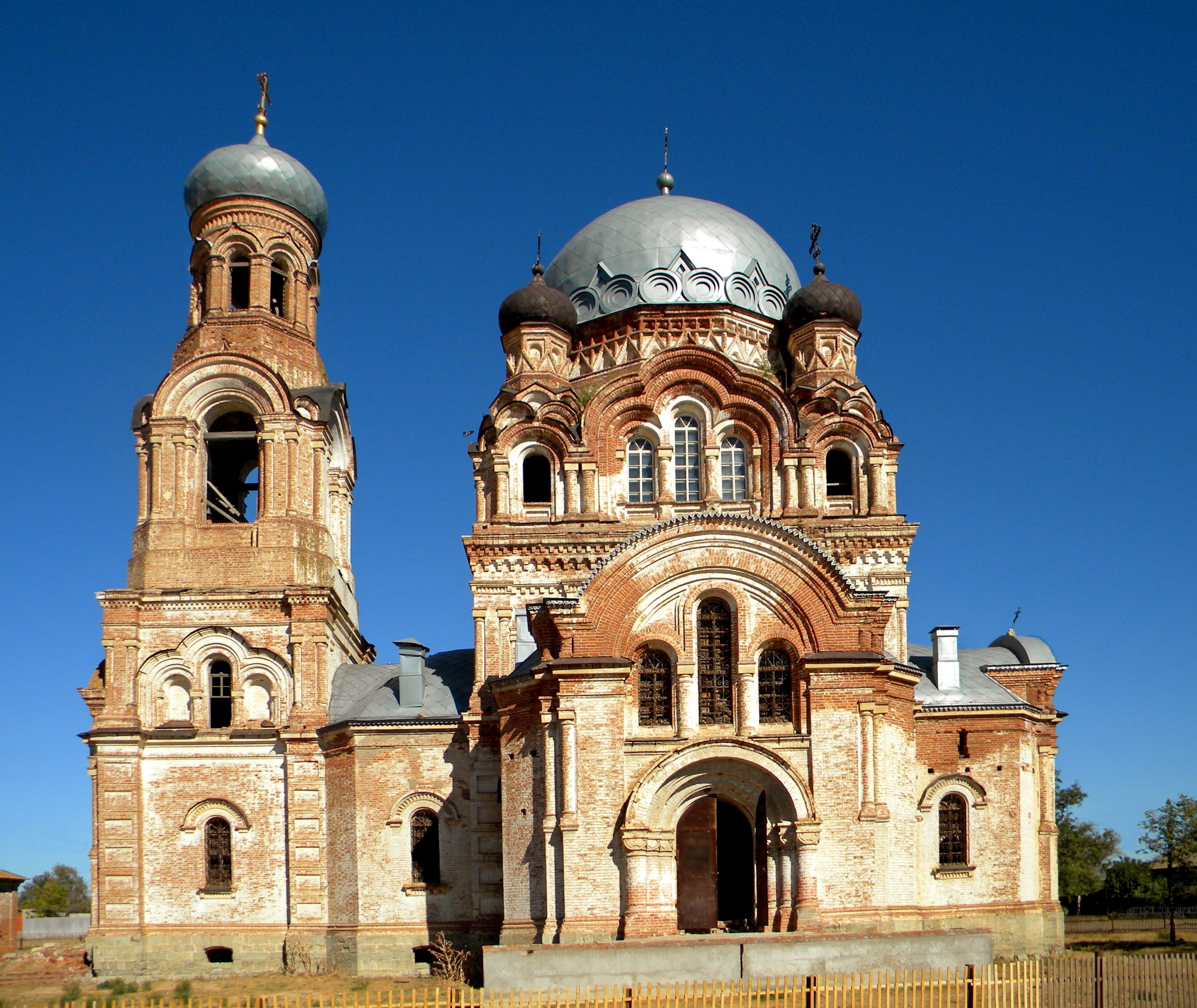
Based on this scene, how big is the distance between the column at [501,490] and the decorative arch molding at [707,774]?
6.38 m

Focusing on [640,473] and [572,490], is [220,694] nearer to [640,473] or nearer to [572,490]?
[572,490]

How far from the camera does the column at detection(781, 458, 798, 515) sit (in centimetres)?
2436

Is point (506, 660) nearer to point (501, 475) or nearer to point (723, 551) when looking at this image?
point (501, 475)

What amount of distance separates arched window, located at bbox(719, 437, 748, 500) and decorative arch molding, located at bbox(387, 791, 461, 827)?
24.4ft

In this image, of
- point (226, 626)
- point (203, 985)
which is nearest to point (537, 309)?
point (226, 626)

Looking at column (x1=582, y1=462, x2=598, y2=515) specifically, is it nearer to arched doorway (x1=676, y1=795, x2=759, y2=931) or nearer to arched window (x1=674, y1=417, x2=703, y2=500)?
arched window (x1=674, y1=417, x2=703, y2=500)

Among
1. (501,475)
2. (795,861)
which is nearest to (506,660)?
(501,475)

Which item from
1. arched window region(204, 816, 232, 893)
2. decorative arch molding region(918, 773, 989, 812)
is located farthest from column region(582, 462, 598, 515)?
arched window region(204, 816, 232, 893)

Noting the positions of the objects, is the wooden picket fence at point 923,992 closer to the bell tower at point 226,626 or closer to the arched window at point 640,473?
the bell tower at point 226,626

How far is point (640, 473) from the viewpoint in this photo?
2492 centimetres

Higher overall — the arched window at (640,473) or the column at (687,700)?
the arched window at (640,473)

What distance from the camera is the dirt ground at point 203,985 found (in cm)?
2100

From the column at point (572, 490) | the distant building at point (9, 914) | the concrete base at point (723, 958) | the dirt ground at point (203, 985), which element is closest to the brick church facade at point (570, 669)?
the column at point (572, 490)

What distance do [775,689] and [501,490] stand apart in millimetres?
6795
